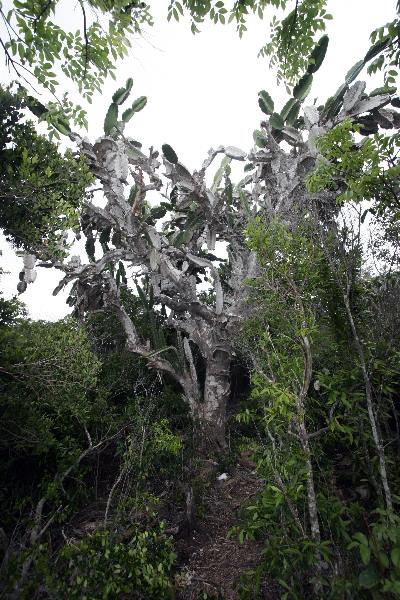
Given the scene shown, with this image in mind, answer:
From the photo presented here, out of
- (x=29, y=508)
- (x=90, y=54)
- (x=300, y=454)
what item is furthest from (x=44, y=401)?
(x=90, y=54)

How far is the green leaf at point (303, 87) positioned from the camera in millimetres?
6652

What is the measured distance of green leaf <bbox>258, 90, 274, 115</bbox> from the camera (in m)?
7.17

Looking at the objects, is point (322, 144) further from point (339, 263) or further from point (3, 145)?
point (3, 145)

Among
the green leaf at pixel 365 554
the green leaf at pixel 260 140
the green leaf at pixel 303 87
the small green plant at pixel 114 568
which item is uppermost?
the green leaf at pixel 303 87

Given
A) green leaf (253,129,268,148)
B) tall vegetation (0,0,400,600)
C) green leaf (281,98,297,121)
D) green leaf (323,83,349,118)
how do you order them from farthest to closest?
1. green leaf (253,129,268,148)
2. green leaf (281,98,297,121)
3. green leaf (323,83,349,118)
4. tall vegetation (0,0,400,600)

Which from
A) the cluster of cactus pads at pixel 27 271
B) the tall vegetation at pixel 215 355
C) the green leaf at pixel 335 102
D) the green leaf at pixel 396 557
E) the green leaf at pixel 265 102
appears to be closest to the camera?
the green leaf at pixel 396 557

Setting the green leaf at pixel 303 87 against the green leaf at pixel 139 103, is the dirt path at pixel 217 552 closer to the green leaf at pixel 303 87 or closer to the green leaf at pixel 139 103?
the green leaf at pixel 303 87

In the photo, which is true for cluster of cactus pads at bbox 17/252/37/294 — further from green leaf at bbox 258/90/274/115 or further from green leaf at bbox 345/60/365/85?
green leaf at bbox 345/60/365/85

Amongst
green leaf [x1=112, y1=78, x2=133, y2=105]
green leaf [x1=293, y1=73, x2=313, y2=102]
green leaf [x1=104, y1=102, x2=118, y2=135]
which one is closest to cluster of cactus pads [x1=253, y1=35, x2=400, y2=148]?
green leaf [x1=293, y1=73, x2=313, y2=102]

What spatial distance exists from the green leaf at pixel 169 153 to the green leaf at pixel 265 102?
2.24 metres

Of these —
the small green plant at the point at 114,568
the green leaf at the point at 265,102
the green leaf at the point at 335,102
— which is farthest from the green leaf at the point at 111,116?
the small green plant at the point at 114,568

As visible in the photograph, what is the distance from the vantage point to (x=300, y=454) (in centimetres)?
298

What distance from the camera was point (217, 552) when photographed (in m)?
4.57

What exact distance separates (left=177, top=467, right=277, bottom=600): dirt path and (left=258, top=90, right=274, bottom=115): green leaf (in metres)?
7.57
